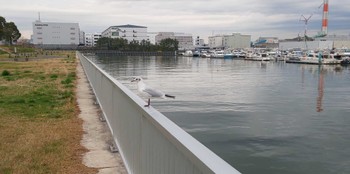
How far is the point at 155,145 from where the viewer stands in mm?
3955

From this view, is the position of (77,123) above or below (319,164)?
above

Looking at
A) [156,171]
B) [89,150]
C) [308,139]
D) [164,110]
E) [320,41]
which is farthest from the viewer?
[320,41]

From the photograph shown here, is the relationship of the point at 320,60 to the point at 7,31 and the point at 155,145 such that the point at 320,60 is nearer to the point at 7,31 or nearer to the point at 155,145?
the point at 7,31

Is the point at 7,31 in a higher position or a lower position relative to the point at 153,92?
higher

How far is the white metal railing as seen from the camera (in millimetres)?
2631

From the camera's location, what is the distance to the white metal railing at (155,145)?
2631 millimetres

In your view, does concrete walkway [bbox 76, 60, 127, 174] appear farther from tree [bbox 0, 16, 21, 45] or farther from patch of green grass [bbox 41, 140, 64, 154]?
tree [bbox 0, 16, 21, 45]

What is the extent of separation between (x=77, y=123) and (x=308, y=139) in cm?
1101

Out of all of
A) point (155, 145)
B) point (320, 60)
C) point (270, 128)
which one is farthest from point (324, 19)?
point (155, 145)

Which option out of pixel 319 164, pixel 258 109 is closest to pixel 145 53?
pixel 258 109

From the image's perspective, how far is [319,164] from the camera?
533 inches

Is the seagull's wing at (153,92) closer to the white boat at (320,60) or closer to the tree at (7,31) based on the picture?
the white boat at (320,60)

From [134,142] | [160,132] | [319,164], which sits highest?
[160,132]

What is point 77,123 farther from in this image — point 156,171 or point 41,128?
point 156,171
